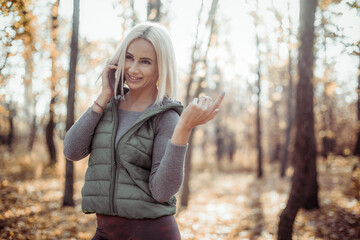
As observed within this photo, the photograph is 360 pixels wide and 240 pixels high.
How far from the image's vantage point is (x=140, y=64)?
1.80m

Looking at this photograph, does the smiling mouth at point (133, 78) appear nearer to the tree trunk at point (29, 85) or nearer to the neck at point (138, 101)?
the neck at point (138, 101)

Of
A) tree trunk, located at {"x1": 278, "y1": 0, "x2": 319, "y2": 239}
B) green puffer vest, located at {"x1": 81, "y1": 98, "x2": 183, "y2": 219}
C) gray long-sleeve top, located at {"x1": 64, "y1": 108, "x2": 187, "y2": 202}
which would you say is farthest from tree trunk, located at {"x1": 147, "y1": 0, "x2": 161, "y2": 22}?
green puffer vest, located at {"x1": 81, "y1": 98, "x2": 183, "y2": 219}

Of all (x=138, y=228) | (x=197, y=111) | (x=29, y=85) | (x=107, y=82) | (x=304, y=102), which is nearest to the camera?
(x=197, y=111)

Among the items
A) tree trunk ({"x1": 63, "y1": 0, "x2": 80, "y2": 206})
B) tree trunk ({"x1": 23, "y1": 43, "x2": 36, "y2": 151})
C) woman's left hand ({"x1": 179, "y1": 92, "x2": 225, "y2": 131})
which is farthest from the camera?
tree trunk ({"x1": 63, "y1": 0, "x2": 80, "y2": 206})

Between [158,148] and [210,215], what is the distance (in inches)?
300

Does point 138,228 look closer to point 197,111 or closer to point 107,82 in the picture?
point 197,111

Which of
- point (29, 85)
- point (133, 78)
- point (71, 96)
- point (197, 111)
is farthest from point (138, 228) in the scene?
point (29, 85)

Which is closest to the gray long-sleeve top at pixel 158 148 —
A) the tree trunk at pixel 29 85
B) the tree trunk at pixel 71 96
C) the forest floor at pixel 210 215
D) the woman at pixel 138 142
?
the woman at pixel 138 142

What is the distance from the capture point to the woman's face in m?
1.77

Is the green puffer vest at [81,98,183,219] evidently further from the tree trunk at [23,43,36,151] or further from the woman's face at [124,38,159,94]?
the tree trunk at [23,43,36,151]

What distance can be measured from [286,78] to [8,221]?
50.4 ft

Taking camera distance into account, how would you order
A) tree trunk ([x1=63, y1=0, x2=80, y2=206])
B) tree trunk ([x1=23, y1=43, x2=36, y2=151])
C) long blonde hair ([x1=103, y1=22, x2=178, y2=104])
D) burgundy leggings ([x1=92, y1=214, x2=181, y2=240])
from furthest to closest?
tree trunk ([x1=63, y1=0, x2=80, y2=206]) < tree trunk ([x1=23, y1=43, x2=36, y2=151]) < long blonde hair ([x1=103, y1=22, x2=178, y2=104]) < burgundy leggings ([x1=92, y1=214, x2=181, y2=240])

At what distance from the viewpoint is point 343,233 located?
6332 millimetres

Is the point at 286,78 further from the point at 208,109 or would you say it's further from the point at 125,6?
the point at 208,109
